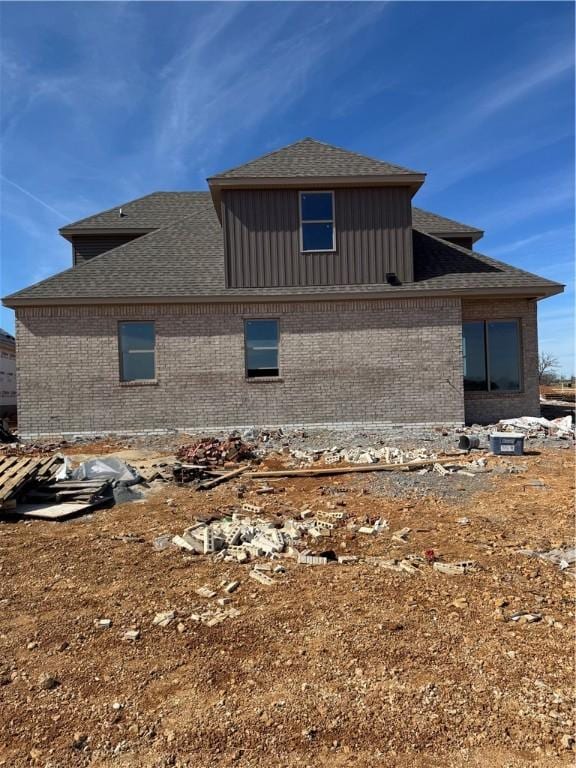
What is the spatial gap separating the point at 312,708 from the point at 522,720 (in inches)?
44.9

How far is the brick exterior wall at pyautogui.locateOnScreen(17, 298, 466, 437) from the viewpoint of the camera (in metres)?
12.4

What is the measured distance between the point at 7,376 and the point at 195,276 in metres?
14.8

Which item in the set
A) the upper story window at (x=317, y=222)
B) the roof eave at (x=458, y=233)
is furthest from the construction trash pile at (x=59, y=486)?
the roof eave at (x=458, y=233)

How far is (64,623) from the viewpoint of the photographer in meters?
3.63

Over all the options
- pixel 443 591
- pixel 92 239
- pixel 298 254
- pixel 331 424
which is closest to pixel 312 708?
pixel 443 591

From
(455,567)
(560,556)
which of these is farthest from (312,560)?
(560,556)

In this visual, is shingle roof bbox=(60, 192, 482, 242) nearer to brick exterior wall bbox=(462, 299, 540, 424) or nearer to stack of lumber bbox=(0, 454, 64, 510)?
brick exterior wall bbox=(462, 299, 540, 424)

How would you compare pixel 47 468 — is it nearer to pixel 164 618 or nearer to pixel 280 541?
pixel 280 541

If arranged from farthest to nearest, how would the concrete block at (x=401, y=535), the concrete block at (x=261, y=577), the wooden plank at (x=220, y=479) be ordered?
the wooden plank at (x=220, y=479)
the concrete block at (x=401, y=535)
the concrete block at (x=261, y=577)

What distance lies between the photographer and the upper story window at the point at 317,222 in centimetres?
1291

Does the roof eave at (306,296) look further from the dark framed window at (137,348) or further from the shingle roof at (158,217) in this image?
the shingle roof at (158,217)

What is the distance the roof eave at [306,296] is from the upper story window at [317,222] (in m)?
1.46

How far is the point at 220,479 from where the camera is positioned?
8070 mm

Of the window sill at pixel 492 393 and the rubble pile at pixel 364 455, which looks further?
the window sill at pixel 492 393
